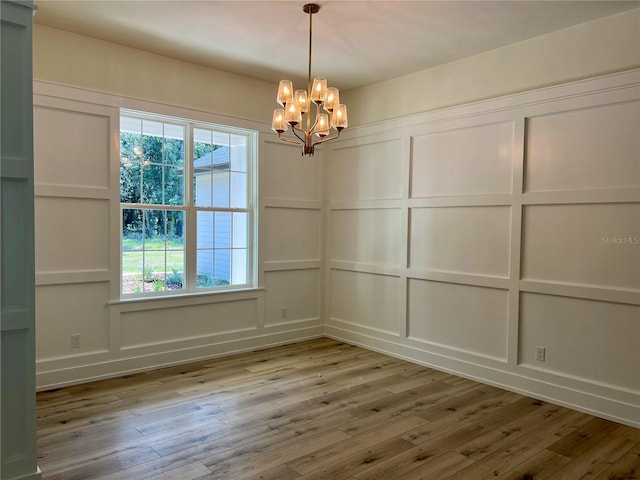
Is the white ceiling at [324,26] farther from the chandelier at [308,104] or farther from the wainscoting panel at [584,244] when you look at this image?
the wainscoting panel at [584,244]

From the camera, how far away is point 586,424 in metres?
3.16

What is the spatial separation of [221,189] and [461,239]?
2.49m

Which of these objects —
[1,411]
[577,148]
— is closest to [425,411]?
[577,148]

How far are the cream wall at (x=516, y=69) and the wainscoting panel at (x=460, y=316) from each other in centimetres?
176

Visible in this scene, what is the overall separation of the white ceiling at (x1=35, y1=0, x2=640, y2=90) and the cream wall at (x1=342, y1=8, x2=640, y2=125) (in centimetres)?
9

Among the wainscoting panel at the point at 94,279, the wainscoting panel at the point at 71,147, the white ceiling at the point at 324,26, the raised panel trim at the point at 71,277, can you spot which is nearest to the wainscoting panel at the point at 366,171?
the white ceiling at the point at 324,26

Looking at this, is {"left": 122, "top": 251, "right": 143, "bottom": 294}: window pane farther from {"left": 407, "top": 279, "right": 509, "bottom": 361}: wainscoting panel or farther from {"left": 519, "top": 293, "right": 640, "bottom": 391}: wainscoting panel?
{"left": 519, "top": 293, "right": 640, "bottom": 391}: wainscoting panel

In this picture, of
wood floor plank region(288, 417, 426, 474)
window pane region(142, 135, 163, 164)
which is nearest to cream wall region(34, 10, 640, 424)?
window pane region(142, 135, 163, 164)

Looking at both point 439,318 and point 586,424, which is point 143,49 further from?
point 586,424

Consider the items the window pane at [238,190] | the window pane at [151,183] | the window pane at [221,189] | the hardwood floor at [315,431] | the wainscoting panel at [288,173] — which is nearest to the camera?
the hardwood floor at [315,431]

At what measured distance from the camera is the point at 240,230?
4910mm

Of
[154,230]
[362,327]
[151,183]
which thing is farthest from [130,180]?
[362,327]

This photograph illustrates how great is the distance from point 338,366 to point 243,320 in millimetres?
1160

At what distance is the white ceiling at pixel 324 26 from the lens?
3.14 metres
